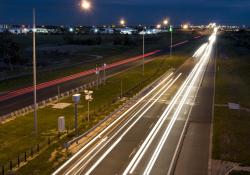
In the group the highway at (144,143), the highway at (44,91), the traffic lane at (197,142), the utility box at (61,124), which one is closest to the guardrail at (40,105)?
the highway at (44,91)

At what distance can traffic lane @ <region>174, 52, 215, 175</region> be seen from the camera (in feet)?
72.3

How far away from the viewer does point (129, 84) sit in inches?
2274

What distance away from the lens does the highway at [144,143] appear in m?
21.9

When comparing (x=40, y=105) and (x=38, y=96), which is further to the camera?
(x=38, y=96)

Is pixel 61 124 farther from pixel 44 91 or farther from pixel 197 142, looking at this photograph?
pixel 44 91

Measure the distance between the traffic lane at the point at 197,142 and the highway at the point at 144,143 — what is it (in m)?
0.07

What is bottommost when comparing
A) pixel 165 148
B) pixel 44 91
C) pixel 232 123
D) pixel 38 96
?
pixel 165 148

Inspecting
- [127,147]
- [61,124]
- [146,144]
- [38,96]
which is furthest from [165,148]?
[38,96]

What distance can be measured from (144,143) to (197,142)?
3.86 metres

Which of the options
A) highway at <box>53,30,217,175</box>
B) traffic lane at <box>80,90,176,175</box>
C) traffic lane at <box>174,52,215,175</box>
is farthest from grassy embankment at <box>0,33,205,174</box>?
traffic lane at <box>174,52,215,175</box>

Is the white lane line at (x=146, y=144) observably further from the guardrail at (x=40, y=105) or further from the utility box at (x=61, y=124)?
the guardrail at (x=40, y=105)

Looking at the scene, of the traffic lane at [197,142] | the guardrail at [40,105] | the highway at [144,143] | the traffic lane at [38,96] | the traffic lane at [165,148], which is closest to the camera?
the traffic lane at [165,148]

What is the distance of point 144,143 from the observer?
26.9m

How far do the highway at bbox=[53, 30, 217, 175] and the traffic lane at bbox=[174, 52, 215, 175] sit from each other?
73 mm
